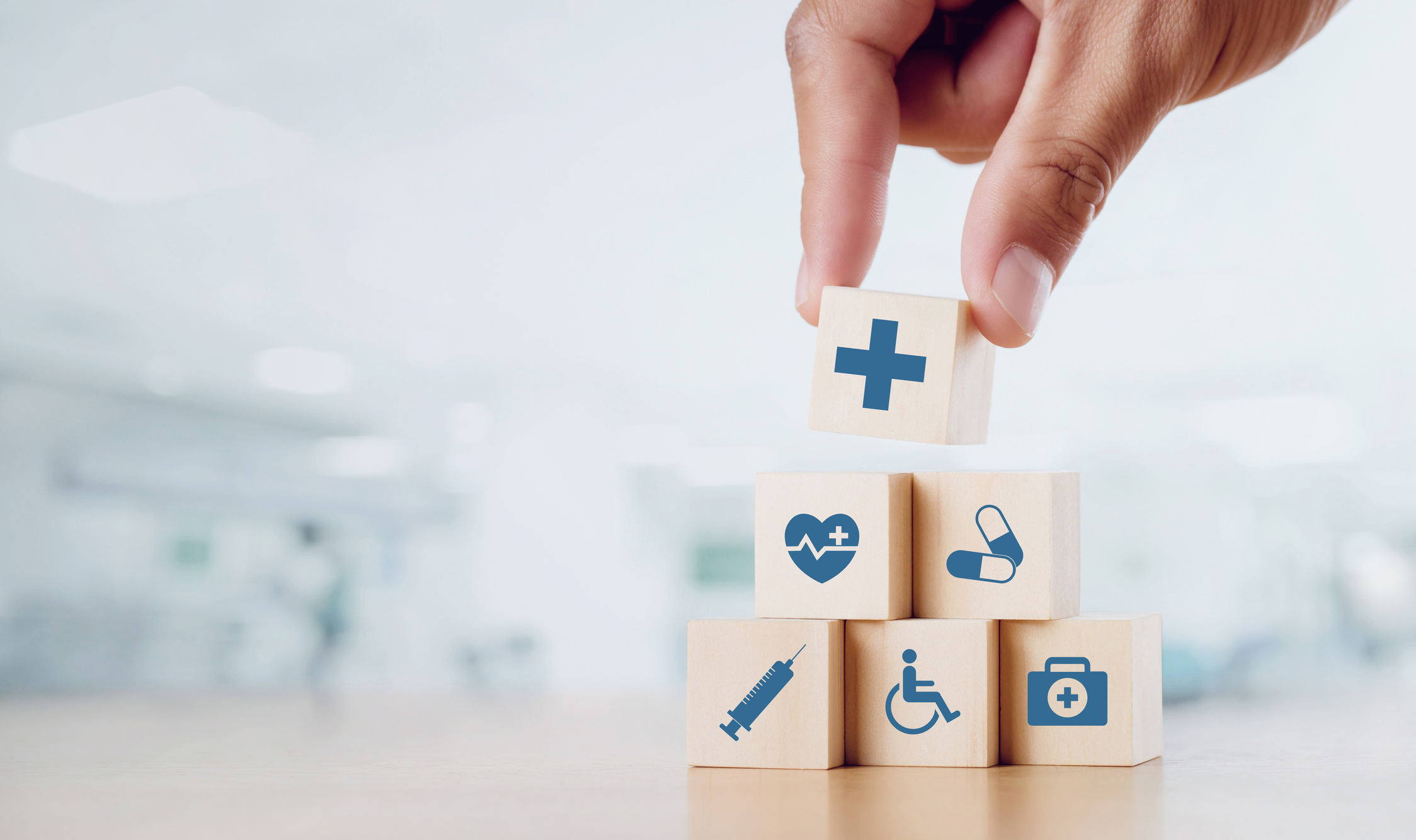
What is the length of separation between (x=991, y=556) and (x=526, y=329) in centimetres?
177

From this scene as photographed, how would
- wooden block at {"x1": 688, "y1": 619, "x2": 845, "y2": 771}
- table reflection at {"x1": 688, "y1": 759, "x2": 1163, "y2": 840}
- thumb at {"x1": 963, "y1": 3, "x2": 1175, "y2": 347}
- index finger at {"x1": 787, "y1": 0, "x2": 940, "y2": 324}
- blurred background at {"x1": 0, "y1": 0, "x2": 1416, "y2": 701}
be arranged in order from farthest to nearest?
blurred background at {"x1": 0, "y1": 0, "x2": 1416, "y2": 701} → index finger at {"x1": 787, "y1": 0, "x2": 940, "y2": 324} → wooden block at {"x1": 688, "y1": 619, "x2": 845, "y2": 771} → thumb at {"x1": 963, "y1": 3, "x2": 1175, "y2": 347} → table reflection at {"x1": 688, "y1": 759, "x2": 1163, "y2": 840}

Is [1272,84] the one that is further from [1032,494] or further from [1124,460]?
[1032,494]

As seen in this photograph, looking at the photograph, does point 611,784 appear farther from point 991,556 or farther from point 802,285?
point 802,285

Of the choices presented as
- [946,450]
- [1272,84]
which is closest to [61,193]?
[946,450]

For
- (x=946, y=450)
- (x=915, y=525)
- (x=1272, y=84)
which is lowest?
(x=915, y=525)

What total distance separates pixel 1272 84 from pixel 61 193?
2.77 meters

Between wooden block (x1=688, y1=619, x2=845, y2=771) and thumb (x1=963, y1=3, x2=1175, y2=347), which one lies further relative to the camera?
wooden block (x1=688, y1=619, x2=845, y2=771)

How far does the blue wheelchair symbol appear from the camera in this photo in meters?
1.08

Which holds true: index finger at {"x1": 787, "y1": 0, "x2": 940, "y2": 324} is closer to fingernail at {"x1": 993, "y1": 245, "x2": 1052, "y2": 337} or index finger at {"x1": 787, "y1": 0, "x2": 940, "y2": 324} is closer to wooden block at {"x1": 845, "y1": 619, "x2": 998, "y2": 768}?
fingernail at {"x1": 993, "y1": 245, "x2": 1052, "y2": 337}

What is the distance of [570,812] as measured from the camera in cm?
84

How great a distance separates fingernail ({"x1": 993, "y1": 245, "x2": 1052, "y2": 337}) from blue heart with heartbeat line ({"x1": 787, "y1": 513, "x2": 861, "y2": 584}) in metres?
0.26

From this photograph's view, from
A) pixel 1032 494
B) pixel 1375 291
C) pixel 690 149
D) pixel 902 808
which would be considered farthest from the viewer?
pixel 690 149

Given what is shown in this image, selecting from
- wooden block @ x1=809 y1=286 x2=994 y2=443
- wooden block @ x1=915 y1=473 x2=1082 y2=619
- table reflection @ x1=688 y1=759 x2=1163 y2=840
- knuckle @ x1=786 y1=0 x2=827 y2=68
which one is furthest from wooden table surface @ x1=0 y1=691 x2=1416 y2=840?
knuckle @ x1=786 y1=0 x2=827 y2=68

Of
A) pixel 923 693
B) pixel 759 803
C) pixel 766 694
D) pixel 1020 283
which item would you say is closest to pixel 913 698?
pixel 923 693
